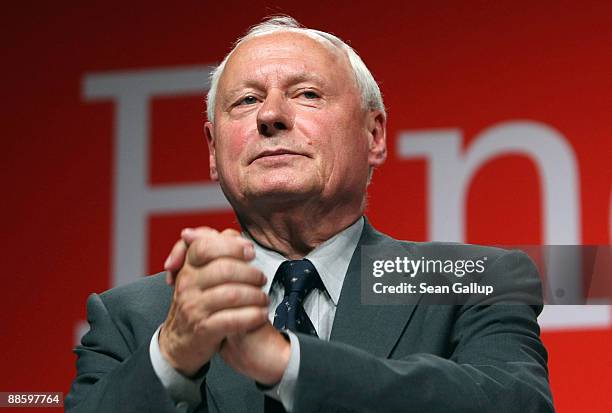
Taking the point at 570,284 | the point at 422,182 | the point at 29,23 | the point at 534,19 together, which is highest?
the point at 29,23

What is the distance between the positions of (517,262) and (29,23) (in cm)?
158

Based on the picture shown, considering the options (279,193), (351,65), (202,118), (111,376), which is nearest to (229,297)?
(111,376)

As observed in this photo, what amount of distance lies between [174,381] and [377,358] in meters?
0.23

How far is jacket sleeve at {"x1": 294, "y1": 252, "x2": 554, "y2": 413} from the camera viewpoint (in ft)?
3.98

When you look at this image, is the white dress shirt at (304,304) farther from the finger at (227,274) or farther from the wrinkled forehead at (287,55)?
the wrinkled forehead at (287,55)

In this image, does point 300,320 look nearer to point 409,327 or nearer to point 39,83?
point 409,327

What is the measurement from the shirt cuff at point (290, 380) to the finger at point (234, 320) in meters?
0.05

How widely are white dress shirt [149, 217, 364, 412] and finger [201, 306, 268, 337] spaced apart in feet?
0.17

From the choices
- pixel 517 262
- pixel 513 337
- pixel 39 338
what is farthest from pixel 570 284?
pixel 39 338

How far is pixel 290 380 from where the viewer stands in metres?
1.21


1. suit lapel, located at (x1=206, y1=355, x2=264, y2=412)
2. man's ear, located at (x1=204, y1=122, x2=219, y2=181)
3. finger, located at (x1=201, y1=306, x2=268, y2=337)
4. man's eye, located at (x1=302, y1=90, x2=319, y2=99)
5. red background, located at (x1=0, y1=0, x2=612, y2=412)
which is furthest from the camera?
red background, located at (x1=0, y1=0, x2=612, y2=412)

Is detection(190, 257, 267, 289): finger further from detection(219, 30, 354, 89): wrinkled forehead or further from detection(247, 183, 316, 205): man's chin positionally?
detection(219, 30, 354, 89): wrinkled forehead

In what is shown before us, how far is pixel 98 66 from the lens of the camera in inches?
103

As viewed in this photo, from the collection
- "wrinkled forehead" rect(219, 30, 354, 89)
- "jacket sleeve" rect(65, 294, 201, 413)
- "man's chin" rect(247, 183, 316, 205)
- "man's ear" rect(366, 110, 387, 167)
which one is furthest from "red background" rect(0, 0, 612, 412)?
"jacket sleeve" rect(65, 294, 201, 413)
